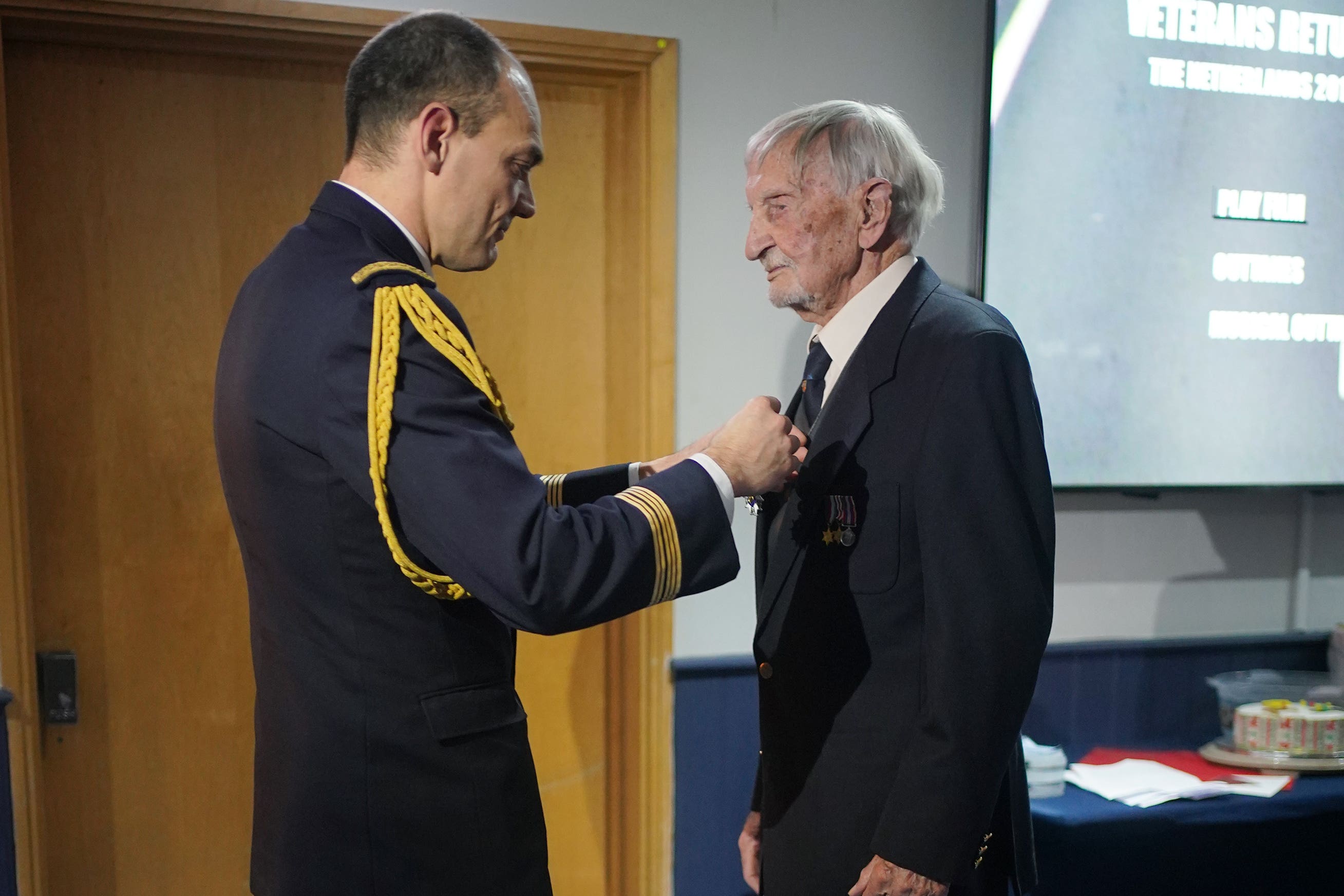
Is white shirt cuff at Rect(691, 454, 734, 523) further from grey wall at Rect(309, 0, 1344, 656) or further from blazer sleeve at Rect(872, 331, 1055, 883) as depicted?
grey wall at Rect(309, 0, 1344, 656)

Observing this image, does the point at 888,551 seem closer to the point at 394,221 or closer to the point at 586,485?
the point at 586,485

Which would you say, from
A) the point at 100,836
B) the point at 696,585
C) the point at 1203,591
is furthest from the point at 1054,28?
the point at 100,836

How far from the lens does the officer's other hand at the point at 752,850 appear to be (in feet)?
5.72

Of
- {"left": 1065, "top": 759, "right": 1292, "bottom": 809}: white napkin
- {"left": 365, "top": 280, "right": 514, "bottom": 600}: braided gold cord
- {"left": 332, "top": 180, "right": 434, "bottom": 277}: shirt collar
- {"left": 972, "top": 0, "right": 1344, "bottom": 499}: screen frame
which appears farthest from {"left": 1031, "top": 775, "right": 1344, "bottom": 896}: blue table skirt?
{"left": 332, "top": 180, "right": 434, "bottom": 277}: shirt collar

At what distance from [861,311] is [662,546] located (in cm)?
62

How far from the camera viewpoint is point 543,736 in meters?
2.42

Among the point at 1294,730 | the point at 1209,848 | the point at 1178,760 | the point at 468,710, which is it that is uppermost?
the point at 468,710

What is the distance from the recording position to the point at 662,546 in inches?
41.8

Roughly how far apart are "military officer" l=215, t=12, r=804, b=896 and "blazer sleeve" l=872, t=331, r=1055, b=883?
0.78ft

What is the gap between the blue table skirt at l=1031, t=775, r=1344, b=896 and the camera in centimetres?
216

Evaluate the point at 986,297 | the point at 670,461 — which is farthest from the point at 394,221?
the point at 986,297

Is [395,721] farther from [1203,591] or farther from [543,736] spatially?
[1203,591]

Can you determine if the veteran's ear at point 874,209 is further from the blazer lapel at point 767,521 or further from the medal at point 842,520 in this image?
the medal at point 842,520

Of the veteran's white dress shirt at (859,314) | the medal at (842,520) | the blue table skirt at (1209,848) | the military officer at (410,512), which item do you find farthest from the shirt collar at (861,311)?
the blue table skirt at (1209,848)
